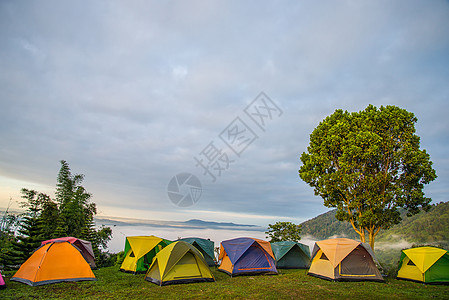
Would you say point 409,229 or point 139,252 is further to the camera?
point 409,229

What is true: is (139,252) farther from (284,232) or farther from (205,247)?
(284,232)

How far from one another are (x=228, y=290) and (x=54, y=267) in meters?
6.80

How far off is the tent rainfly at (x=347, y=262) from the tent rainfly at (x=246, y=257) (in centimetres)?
256

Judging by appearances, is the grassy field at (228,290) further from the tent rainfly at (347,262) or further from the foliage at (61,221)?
the foliage at (61,221)

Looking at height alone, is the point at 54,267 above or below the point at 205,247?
below

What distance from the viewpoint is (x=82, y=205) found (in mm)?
24453

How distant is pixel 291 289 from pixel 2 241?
21992 mm

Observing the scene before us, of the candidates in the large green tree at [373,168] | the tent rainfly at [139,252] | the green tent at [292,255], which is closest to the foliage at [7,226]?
the tent rainfly at [139,252]

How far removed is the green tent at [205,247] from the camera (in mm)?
15633

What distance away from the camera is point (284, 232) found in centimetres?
2231

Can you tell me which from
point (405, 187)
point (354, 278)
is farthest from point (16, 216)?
point (405, 187)

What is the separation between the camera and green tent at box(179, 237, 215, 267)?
51.3 feet

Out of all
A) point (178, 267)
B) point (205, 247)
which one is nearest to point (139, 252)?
point (178, 267)

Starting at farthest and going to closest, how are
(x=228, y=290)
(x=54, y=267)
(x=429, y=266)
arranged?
(x=429, y=266), (x=54, y=267), (x=228, y=290)
